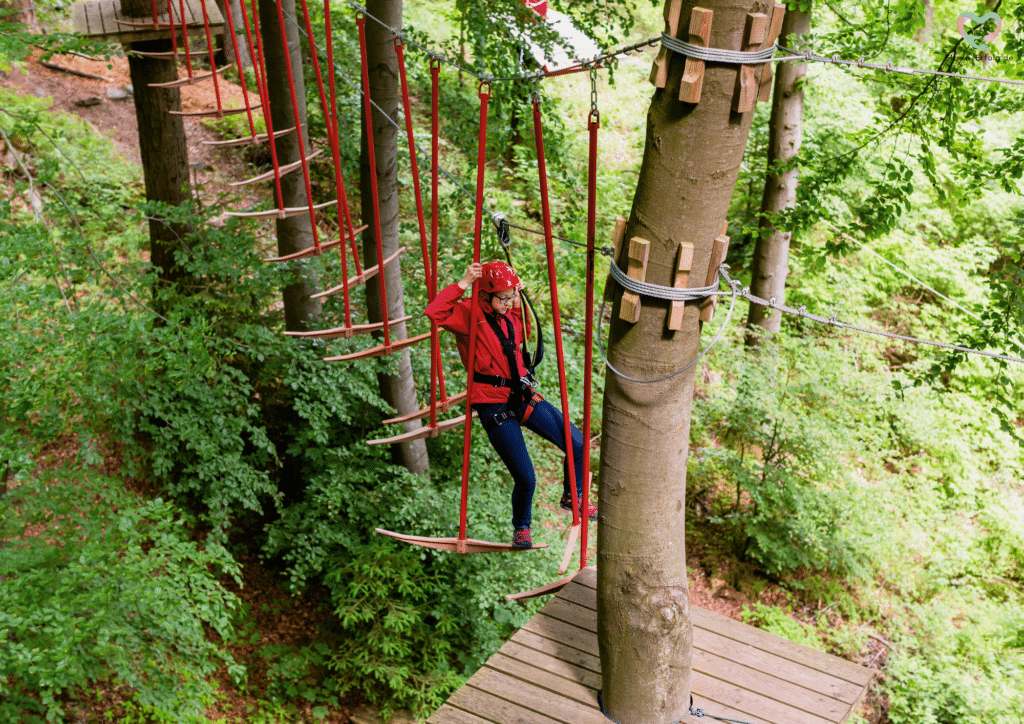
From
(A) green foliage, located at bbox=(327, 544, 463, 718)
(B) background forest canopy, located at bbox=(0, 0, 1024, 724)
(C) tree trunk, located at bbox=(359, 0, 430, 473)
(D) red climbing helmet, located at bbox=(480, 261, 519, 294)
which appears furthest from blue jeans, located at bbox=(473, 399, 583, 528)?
(A) green foliage, located at bbox=(327, 544, 463, 718)

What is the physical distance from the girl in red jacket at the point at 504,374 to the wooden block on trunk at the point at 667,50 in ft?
3.62

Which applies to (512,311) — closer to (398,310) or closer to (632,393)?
(632,393)

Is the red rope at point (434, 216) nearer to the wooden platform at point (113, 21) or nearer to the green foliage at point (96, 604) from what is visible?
the green foliage at point (96, 604)

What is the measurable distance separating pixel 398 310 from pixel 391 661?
2384 mm

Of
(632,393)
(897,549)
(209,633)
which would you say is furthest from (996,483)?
(209,633)

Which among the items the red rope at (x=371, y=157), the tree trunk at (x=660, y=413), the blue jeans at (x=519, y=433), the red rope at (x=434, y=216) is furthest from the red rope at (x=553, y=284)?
the red rope at (x=371, y=157)

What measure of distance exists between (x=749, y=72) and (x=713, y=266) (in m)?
0.56

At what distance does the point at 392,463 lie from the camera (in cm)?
568

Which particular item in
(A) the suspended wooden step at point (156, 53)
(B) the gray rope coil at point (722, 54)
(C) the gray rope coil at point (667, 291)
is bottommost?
(C) the gray rope coil at point (667, 291)

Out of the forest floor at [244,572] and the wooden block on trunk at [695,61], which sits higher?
the wooden block on trunk at [695,61]

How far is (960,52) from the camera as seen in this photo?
15.4ft

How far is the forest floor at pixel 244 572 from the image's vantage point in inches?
205

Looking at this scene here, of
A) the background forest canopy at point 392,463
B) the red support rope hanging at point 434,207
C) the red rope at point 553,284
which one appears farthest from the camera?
the background forest canopy at point 392,463

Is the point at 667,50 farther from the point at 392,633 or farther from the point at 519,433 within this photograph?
the point at 392,633
